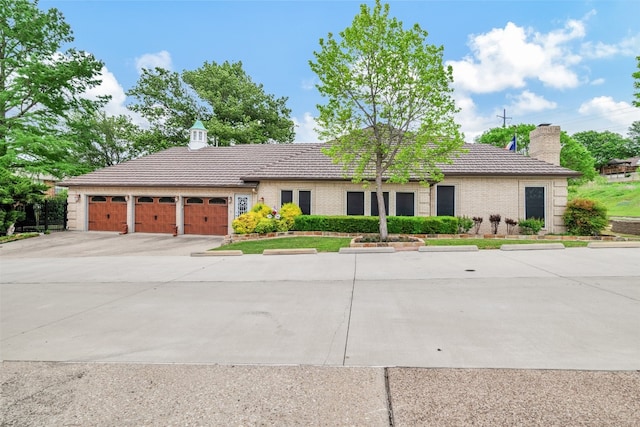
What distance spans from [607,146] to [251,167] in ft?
284

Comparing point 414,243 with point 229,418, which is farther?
point 414,243

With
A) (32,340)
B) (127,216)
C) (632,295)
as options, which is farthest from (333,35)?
(127,216)

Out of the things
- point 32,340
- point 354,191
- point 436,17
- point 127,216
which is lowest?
point 32,340

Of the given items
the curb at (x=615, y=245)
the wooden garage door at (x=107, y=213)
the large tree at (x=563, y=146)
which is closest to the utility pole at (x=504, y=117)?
the large tree at (x=563, y=146)

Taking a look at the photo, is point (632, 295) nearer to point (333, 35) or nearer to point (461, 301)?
point (461, 301)

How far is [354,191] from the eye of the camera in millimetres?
17453

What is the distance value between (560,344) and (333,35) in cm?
1237

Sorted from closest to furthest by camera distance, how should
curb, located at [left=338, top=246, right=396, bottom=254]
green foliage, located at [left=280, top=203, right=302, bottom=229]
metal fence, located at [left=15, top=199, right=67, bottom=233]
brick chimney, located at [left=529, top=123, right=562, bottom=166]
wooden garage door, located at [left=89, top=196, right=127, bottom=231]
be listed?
curb, located at [left=338, top=246, right=396, bottom=254] < green foliage, located at [left=280, top=203, right=302, bottom=229] < brick chimney, located at [left=529, top=123, right=562, bottom=166] < wooden garage door, located at [left=89, top=196, right=127, bottom=231] < metal fence, located at [left=15, top=199, right=67, bottom=233]

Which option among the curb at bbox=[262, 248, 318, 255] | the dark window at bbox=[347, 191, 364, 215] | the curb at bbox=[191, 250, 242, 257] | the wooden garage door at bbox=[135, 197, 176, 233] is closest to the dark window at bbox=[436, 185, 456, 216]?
the dark window at bbox=[347, 191, 364, 215]

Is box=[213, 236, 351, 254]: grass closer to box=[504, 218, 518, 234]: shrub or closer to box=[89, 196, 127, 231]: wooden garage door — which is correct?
box=[504, 218, 518, 234]: shrub

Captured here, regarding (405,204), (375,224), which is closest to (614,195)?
(405,204)

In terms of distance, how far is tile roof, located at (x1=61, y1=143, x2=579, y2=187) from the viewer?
16844 millimetres

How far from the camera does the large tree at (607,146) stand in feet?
231

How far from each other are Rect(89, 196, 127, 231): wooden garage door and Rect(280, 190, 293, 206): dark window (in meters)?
10.2
